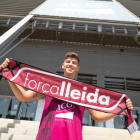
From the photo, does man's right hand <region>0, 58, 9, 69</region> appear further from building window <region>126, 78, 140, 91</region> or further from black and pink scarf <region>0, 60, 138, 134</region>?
building window <region>126, 78, 140, 91</region>

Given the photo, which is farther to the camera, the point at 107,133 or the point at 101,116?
the point at 107,133

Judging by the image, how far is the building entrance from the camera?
25.2 ft

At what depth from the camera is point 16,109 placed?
26.2ft

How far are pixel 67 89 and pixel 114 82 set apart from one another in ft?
28.9

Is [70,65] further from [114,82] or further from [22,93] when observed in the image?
[114,82]

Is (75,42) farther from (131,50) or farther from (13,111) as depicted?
(13,111)

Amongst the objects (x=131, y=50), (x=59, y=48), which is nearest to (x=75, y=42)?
(x=59, y=48)

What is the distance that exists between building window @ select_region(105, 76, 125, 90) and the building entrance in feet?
18.2

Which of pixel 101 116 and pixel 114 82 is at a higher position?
pixel 114 82

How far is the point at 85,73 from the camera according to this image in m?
10.2

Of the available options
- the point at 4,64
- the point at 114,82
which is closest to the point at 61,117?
the point at 4,64

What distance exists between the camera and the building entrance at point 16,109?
769 centimetres

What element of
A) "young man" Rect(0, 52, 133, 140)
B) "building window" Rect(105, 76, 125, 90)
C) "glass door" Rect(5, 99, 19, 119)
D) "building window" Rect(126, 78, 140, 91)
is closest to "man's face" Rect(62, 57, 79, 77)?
"young man" Rect(0, 52, 133, 140)

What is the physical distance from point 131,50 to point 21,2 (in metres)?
9.60
